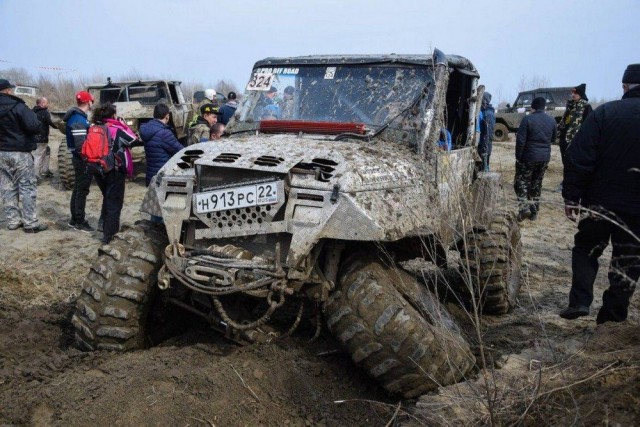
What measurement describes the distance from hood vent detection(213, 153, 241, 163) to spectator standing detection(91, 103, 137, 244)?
11.1ft

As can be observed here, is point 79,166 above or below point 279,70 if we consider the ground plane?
below

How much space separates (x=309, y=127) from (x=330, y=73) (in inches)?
24.4

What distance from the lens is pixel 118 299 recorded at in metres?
3.81

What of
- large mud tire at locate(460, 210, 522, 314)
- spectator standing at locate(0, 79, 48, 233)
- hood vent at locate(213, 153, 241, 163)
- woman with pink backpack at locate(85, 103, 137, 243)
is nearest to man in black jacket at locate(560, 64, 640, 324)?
large mud tire at locate(460, 210, 522, 314)

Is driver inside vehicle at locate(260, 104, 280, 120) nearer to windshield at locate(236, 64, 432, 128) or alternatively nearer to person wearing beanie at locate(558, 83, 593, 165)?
windshield at locate(236, 64, 432, 128)

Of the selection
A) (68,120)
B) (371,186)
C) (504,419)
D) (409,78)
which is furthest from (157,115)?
(504,419)

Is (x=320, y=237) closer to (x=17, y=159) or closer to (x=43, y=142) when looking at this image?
(x=17, y=159)

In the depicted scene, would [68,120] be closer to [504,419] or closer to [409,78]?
[409,78]

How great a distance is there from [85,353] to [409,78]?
3.08m

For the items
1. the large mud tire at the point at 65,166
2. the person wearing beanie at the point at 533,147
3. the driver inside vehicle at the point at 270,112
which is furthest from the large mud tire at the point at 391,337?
the large mud tire at the point at 65,166

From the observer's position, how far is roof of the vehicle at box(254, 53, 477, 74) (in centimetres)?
464

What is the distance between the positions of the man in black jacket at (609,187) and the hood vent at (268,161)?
6.43ft

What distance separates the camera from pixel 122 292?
3803mm

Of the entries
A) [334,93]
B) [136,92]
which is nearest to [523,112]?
[136,92]
